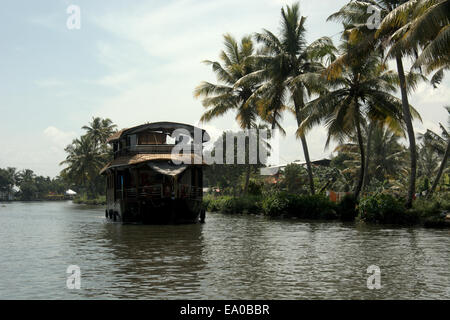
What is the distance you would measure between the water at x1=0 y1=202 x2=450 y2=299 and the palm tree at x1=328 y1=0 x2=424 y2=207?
4.52 m

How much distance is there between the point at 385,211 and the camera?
2417 cm

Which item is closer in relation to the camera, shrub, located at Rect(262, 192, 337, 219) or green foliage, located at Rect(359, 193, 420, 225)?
green foliage, located at Rect(359, 193, 420, 225)

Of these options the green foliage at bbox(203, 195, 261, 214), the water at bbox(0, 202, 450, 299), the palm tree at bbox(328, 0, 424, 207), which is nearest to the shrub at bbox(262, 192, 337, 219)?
the green foliage at bbox(203, 195, 261, 214)

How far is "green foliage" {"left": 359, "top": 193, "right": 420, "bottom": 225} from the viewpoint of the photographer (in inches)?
923

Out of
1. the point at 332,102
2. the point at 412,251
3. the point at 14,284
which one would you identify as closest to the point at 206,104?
the point at 332,102

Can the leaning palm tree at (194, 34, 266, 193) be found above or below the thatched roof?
above

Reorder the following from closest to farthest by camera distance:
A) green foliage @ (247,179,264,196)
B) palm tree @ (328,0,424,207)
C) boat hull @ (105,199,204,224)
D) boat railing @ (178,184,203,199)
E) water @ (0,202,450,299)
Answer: water @ (0,202,450,299), palm tree @ (328,0,424,207), boat hull @ (105,199,204,224), boat railing @ (178,184,203,199), green foliage @ (247,179,264,196)

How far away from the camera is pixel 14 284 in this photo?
411 inches

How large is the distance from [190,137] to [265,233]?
8626mm

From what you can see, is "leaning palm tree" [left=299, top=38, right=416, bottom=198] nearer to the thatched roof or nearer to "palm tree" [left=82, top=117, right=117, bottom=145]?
the thatched roof

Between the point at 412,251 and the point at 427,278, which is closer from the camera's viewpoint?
the point at 427,278
